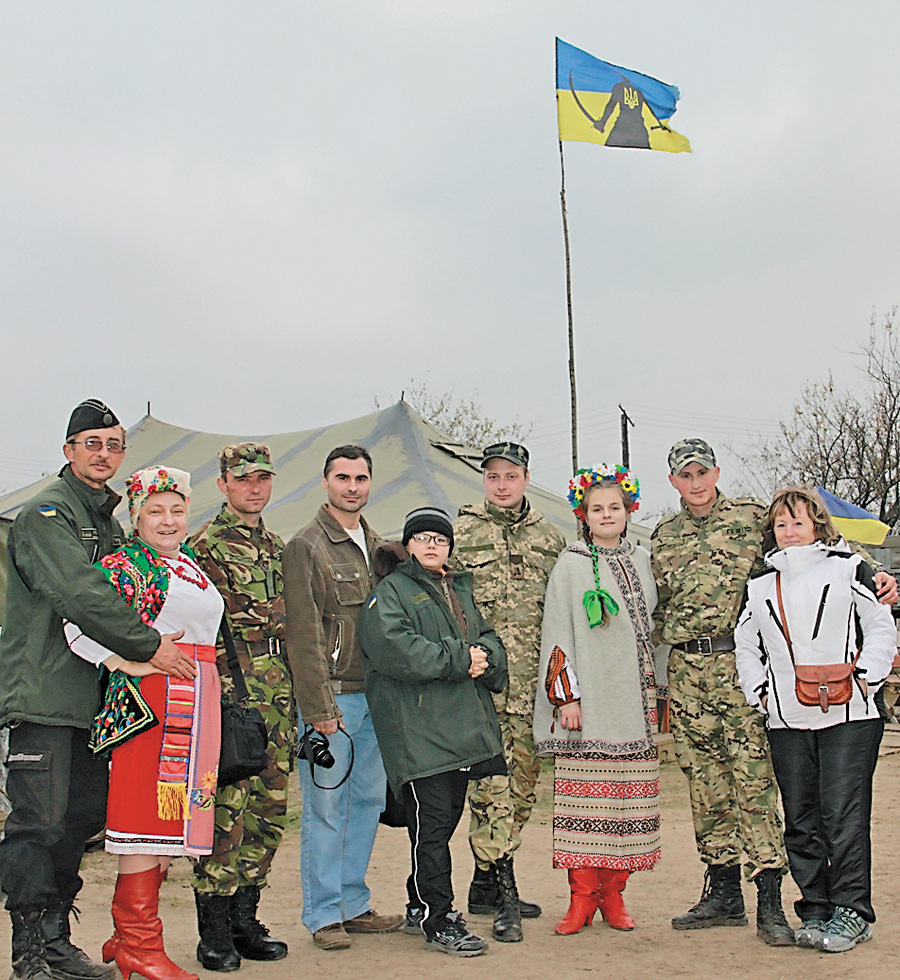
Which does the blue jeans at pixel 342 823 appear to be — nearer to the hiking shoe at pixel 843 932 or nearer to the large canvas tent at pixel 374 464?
the hiking shoe at pixel 843 932

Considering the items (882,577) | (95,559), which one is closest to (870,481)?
(882,577)

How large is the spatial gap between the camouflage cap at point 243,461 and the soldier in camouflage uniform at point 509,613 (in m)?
1.01

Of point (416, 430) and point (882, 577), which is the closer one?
point (882, 577)

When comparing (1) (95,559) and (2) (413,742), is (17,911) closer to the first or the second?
(1) (95,559)

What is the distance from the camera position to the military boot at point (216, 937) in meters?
3.77

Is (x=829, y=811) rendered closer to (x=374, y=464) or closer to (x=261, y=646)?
(x=261, y=646)

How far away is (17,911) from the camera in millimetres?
3381

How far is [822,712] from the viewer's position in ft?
13.1

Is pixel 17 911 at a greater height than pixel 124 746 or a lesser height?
lesser

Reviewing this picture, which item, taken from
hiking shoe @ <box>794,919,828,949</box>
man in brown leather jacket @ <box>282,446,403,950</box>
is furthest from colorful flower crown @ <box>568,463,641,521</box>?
hiking shoe @ <box>794,919,828,949</box>

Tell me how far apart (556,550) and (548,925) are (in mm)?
1573

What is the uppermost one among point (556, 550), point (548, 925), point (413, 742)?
point (556, 550)

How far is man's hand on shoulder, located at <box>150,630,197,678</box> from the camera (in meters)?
3.48

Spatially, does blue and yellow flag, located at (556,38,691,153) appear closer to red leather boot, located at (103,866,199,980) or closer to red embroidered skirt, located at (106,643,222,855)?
red embroidered skirt, located at (106,643,222,855)
